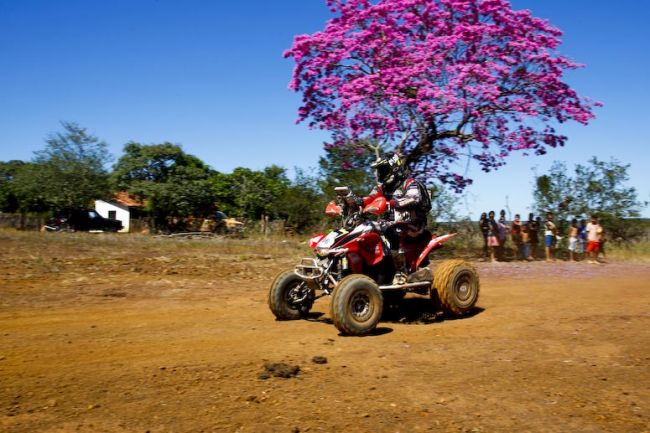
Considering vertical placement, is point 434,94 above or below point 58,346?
above

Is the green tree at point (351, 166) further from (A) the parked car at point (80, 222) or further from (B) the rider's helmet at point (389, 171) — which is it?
(A) the parked car at point (80, 222)

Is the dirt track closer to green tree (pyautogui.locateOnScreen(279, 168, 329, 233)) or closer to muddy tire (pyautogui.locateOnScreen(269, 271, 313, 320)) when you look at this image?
muddy tire (pyautogui.locateOnScreen(269, 271, 313, 320))

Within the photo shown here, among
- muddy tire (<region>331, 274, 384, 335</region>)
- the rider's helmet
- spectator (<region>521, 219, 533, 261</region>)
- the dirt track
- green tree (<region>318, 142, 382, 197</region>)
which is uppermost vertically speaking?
green tree (<region>318, 142, 382, 197</region>)

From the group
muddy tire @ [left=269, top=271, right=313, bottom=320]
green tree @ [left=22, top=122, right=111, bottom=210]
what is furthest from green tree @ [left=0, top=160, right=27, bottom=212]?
muddy tire @ [left=269, top=271, right=313, bottom=320]

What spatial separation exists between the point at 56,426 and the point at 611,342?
5497mm

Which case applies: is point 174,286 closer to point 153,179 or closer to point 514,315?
point 514,315

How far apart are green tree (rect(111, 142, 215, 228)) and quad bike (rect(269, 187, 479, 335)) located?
2798 centimetres

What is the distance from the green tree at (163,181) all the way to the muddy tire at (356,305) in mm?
29128

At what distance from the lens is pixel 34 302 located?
8.72 metres

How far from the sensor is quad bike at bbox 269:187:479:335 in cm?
659

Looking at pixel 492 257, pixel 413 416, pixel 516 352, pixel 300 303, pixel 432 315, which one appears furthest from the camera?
pixel 492 257

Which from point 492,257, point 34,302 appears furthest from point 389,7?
point 34,302

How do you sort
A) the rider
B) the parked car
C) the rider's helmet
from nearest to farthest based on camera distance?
the rider → the rider's helmet → the parked car

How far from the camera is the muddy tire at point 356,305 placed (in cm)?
636
